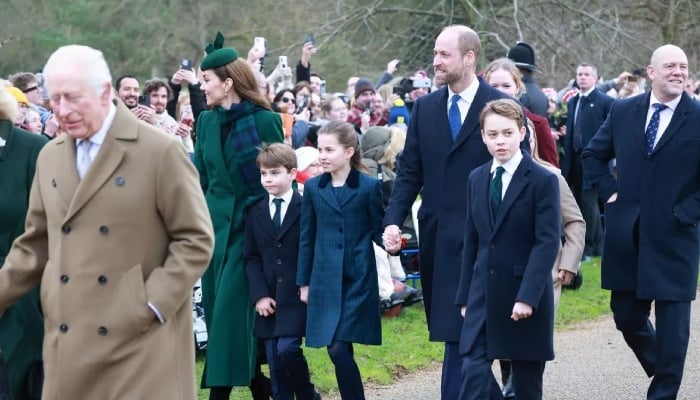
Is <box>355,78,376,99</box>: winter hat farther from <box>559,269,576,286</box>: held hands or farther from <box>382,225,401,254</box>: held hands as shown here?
<box>382,225,401,254</box>: held hands

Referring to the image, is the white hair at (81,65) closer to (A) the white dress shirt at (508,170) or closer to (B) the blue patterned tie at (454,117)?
(A) the white dress shirt at (508,170)

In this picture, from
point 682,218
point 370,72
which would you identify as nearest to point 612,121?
point 682,218

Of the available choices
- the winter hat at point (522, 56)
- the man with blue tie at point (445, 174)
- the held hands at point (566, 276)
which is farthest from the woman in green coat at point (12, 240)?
the winter hat at point (522, 56)

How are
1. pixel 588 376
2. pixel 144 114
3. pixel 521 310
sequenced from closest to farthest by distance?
pixel 521 310 → pixel 588 376 → pixel 144 114

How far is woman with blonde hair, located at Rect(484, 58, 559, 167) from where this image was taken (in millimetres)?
8148

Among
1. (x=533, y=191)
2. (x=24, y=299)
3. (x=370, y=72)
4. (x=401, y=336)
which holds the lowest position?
(x=401, y=336)

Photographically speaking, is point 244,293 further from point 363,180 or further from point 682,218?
point 682,218

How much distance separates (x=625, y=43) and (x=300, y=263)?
16.4m

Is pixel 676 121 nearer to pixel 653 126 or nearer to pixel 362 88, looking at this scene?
pixel 653 126

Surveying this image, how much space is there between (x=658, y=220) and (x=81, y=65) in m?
3.98

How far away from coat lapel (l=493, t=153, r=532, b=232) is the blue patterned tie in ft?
2.30

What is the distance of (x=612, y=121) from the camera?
770cm

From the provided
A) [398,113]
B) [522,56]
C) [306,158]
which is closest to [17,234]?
[306,158]

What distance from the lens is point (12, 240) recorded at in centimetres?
575
